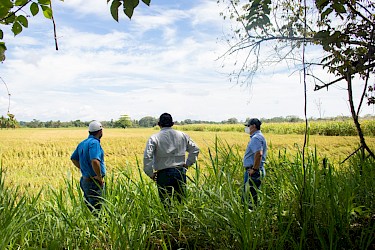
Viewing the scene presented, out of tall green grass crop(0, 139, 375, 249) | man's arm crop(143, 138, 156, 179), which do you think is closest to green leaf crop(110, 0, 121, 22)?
tall green grass crop(0, 139, 375, 249)

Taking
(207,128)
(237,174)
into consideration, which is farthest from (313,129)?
(237,174)

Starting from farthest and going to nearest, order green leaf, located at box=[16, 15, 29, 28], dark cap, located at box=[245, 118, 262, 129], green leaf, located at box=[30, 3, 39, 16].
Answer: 1. dark cap, located at box=[245, 118, 262, 129]
2. green leaf, located at box=[16, 15, 29, 28]
3. green leaf, located at box=[30, 3, 39, 16]

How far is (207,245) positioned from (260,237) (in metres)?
0.45

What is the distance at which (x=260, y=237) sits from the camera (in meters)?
2.85

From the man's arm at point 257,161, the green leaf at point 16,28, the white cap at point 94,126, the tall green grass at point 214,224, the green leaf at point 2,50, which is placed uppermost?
the green leaf at point 16,28

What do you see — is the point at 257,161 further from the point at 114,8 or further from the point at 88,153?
the point at 114,8

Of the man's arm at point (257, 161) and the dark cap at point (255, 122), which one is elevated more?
the dark cap at point (255, 122)

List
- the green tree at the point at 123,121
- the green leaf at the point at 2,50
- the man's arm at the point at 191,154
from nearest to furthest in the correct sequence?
1. the green leaf at the point at 2,50
2. the man's arm at the point at 191,154
3. the green tree at the point at 123,121

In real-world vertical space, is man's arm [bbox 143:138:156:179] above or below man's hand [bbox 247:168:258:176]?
above

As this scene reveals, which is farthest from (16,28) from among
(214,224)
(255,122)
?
(255,122)

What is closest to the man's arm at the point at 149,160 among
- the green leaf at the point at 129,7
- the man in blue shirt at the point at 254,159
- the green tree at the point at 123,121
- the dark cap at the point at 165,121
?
the dark cap at the point at 165,121

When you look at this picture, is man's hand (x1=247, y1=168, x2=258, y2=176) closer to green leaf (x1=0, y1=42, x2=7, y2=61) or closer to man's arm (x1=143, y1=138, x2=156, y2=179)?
man's arm (x1=143, y1=138, x2=156, y2=179)

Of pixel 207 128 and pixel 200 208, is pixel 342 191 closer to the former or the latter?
Result: pixel 200 208

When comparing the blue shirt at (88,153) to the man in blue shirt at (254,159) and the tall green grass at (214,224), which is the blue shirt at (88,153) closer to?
the tall green grass at (214,224)
